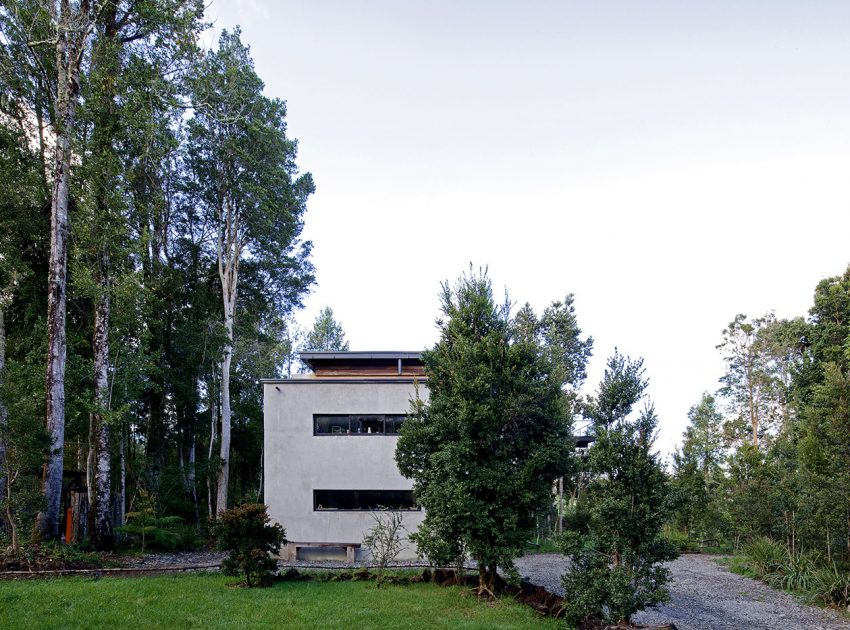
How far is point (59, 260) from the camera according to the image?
47.0ft

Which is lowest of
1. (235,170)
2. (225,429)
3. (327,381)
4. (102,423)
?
(225,429)

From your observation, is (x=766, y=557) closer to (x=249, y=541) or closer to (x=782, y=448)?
(x=782, y=448)

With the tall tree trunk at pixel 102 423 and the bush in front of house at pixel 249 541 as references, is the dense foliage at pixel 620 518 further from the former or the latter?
the tall tree trunk at pixel 102 423

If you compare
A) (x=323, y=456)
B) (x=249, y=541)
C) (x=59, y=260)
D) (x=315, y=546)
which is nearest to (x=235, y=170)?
(x=59, y=260)

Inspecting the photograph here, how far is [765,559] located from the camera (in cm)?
1444

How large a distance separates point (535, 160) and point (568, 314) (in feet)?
38.2

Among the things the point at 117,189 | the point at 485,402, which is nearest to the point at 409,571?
the point at 485,402

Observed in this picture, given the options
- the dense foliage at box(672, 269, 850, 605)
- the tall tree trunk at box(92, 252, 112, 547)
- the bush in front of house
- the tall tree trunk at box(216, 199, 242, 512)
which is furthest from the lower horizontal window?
the dense foliage at box(672, 269, 850, 605)

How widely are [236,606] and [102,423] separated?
9.13 m

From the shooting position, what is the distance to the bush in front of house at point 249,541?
9.96 m

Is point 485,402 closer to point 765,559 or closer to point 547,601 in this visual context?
point 547,601

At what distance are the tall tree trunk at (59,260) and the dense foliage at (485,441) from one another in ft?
32.8

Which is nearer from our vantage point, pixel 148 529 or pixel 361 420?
pixel 148 529

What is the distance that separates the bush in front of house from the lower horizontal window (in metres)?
4.88
